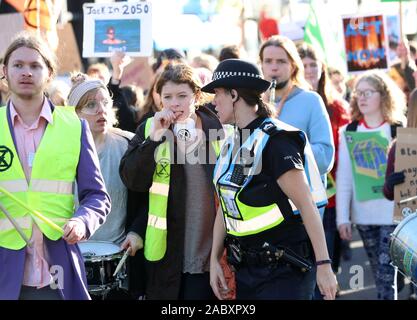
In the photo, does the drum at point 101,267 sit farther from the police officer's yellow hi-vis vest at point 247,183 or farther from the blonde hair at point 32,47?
the blonde hair at point 32,47

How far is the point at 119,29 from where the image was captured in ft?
25.5

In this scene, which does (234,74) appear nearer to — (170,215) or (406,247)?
(170,215)

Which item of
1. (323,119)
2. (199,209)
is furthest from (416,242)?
(323,119)

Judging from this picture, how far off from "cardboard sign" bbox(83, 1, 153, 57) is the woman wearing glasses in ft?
4.03

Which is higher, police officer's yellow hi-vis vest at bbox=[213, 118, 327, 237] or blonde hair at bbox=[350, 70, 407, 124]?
blonde hair at bbox=[350, 70, 407, 124]

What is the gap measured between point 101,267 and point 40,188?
1.16 m

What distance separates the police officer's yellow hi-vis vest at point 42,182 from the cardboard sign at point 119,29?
2.88 meters

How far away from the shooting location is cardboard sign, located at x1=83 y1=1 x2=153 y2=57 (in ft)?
25.3

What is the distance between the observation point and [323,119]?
689 centimetres

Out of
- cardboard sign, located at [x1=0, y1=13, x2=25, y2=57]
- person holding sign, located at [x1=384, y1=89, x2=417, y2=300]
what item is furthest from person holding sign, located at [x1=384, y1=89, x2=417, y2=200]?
cardboard sign, located at [x1=0, y1=13, x2=25, y2=57]

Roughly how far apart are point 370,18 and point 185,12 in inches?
72.4

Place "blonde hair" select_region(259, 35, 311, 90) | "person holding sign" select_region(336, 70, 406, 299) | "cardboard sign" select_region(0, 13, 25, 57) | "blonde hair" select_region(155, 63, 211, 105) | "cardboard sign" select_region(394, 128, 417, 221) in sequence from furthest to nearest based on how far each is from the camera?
"cardboard sign" select_region(0, 13, 25, 57), "person holding sign" select_region(336, 70, 406, 299), "blonde hair" select_region(259, 35, 311, 90), "cardboard sign" select_region(394, 128, 417, 221), "blonde hair" select_region(155, 63, 211, 105)

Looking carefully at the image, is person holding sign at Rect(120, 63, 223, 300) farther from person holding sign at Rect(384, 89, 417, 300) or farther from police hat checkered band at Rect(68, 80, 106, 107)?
person holding sign at Rect(384, 89, 417, 300)

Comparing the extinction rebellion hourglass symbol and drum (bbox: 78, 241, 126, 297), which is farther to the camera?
drum (bbox: 78, 241, 126, 297)
